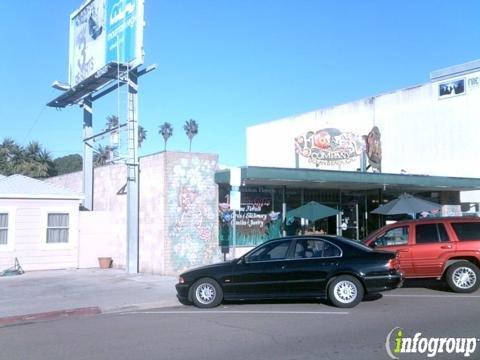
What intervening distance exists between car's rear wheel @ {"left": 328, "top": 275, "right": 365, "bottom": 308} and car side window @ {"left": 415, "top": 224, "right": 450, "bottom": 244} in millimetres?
3066

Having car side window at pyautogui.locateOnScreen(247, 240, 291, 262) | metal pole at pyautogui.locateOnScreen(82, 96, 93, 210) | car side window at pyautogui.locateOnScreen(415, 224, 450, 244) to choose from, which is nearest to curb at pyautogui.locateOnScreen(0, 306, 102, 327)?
car side window at pyautogui.locateOnScreen(247, 240, 291, 262)

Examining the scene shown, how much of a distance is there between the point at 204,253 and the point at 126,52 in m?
7.73

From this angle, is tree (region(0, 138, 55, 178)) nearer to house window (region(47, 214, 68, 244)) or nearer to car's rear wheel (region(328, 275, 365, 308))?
house window (region(47, 214, 68, 244))

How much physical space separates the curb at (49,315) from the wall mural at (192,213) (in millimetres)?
6344

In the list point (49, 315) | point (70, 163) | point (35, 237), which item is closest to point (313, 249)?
point (49, 315)

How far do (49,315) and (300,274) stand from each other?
207 inches

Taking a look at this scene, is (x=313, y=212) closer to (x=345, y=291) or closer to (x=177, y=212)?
(x=177, y=212)

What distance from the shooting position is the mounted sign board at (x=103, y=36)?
19922mm

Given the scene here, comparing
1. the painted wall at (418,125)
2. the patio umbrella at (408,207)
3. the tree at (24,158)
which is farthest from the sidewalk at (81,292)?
the tree at (24,158)

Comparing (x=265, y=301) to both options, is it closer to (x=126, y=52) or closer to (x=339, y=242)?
(x=339, y=242)

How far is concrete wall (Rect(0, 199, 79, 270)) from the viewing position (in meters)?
20.5

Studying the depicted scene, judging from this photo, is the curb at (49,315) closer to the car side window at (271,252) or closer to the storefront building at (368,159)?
the car side window at (271,252)

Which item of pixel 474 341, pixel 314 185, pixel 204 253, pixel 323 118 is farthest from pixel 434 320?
pixel 323 118

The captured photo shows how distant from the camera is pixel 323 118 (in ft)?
124
